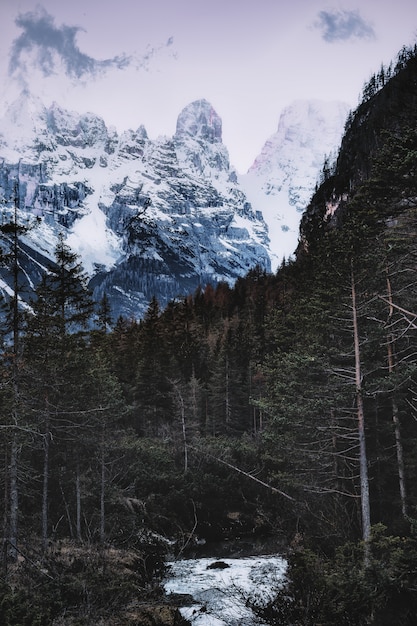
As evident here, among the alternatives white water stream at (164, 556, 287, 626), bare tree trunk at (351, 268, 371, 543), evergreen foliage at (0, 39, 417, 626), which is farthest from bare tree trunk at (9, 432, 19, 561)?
bare tree trunk at (351, 268, 371, 543)

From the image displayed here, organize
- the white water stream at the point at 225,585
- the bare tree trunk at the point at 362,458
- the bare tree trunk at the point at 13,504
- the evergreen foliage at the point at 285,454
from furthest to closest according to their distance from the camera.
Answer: the bare tree trunk at the point at 13,504, the white water stream at the point at 225,585, the bare tree trunk at the point at 362,458, the evergreen foliage at the point at 285,454

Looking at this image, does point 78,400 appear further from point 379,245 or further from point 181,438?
point 181,438

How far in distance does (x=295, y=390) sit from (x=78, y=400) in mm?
11319

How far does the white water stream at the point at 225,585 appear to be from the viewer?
A: 15.3 m

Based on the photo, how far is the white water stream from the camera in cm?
1530

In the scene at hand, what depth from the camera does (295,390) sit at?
2031 cm

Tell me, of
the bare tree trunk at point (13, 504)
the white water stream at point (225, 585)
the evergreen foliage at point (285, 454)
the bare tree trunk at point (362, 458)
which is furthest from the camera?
the bare tree trunk at point (13, 504)

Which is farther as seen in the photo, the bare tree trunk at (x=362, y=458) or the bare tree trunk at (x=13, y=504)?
the bare tree trunk at (x=13, y=504)

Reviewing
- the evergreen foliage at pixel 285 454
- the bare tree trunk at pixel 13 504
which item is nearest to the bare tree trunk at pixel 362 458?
the evergreen foliage at pixel 285 454

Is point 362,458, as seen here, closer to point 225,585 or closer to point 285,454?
point 285,454

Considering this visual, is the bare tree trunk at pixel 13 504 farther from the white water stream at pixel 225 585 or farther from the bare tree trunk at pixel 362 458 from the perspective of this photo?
the bare tree trunk at pixel 362 458

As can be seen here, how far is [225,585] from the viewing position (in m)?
18.9

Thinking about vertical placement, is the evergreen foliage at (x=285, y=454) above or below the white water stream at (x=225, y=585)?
above

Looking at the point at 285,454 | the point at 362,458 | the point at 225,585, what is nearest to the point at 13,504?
the point at 225,585
